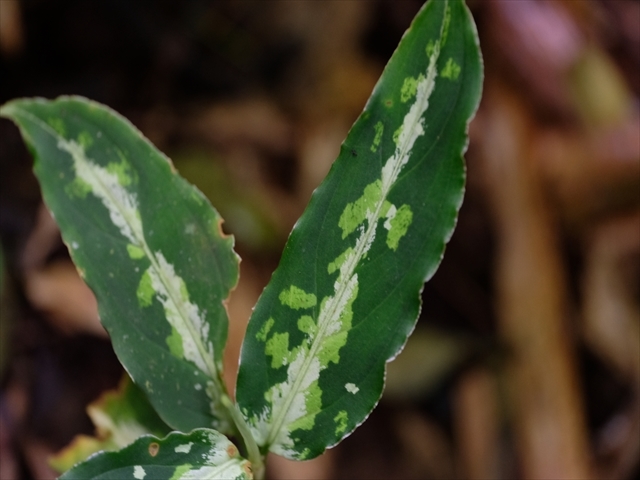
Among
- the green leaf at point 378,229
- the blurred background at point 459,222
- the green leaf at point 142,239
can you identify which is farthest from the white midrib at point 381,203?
the blurred background at point 459,222

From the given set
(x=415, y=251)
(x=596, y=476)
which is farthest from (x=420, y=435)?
(x=415, y=251)

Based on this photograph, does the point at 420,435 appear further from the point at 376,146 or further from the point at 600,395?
the point at 376,146

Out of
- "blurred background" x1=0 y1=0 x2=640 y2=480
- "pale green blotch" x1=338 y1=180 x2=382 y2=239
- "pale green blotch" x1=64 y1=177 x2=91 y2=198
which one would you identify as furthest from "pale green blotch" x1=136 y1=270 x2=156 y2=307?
"blurred background" x1=0 y1=0 x2=640 y2=480

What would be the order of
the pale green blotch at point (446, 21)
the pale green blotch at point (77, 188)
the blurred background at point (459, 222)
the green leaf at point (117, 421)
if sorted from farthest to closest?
the blurred background at point (459, 222) < the green leaf at point (117, 421) < the pale green blotch at point (77, 188) < the pale green blotch at point (446, 21)

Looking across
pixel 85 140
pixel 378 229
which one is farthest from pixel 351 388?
pixel 85 140

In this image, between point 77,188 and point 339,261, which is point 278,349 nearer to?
point 339,261

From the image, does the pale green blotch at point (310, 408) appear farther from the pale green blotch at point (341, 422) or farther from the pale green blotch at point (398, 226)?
the pale green blotch at point (398, 226)

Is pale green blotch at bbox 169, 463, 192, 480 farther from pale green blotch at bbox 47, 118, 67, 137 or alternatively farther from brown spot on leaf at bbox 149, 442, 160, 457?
pale green blotch at bbox 47, 118, 67, 137
